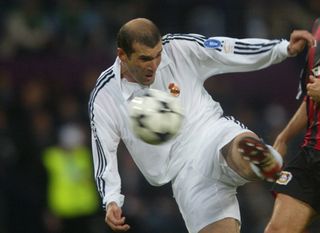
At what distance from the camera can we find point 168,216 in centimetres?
1052

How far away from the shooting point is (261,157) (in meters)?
5.61

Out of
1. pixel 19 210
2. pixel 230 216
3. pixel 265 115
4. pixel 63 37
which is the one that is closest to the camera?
pixel 230 216

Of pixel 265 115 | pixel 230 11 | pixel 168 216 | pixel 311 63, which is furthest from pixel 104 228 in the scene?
pixel 311 63

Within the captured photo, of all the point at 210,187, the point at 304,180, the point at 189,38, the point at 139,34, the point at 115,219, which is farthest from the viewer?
the point at 189,38

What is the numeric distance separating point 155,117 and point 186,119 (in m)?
0.46

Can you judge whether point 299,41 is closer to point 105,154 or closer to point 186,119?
point 186,119

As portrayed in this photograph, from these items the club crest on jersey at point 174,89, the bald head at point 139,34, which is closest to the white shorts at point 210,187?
the club crest on jersey at point 174,89

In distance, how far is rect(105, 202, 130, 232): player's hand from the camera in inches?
229

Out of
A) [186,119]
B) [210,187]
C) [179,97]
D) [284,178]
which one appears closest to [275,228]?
[284,178]

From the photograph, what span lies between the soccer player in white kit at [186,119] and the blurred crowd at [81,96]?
3.84 m

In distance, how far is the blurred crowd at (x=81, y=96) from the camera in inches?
404

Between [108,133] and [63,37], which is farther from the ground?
[108,133]

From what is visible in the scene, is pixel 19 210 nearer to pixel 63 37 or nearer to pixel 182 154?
pixel 63 37

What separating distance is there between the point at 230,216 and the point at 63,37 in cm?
627
